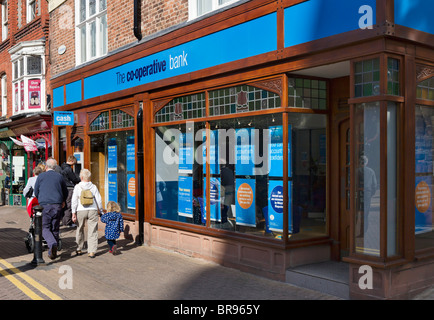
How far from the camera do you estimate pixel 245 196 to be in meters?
8.36

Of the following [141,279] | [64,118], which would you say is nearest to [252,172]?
[141,279]

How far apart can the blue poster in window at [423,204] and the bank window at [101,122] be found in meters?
8.30

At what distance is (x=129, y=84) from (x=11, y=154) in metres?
12.7

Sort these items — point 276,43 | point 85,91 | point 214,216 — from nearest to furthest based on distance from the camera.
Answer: point 276,43
point 214,216
point 85,91

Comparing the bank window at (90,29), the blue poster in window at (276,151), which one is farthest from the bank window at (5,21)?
the blue poster in window at (276,151)

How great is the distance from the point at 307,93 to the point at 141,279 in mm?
4008

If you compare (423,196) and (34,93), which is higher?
(34,93)

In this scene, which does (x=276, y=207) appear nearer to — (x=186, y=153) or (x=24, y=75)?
(x=186, y=153)

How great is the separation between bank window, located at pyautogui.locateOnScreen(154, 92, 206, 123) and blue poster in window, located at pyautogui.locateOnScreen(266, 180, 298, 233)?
2298mm
